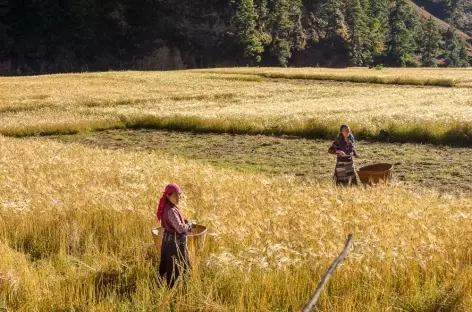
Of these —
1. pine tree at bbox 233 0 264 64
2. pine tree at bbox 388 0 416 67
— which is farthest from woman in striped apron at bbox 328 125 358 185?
pine tree at bbox 388 0 416 67

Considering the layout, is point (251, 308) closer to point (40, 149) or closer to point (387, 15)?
point (40, 149)

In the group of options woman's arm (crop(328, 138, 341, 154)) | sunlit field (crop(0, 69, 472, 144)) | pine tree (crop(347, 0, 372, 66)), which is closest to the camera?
woman's arm (crop(328, 138, 341, 154))

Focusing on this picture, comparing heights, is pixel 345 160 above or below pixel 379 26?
below

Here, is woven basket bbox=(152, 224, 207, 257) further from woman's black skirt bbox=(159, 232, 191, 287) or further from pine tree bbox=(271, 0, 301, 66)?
pine tree bbox=(271, 0, 301, 66)

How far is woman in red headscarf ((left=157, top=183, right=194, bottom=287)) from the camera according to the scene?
597cm

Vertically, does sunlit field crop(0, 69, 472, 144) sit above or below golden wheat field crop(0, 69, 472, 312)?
above

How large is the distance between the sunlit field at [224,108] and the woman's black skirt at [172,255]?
63.7 ft

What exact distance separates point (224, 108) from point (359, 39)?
3432 inches

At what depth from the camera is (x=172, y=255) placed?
19.6 ft

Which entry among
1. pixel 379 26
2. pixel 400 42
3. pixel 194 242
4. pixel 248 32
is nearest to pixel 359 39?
pixel 400 42

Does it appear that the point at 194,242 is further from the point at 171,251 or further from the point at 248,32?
the point at 248,32

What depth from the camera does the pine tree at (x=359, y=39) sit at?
116688 millimetres

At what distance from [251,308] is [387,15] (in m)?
151

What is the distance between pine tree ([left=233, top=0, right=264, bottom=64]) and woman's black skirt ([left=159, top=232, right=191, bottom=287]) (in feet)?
325
